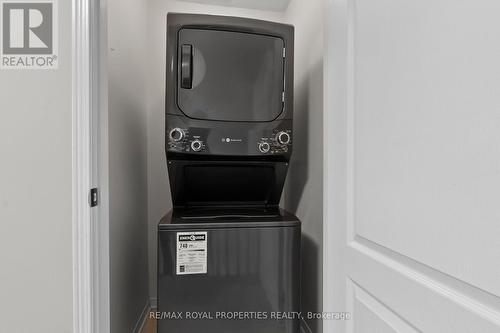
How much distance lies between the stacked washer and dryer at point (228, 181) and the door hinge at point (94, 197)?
36cm

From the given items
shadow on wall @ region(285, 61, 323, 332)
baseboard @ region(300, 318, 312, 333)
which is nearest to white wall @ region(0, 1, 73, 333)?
shadow on wall @ region(285, 61, 323, 332)

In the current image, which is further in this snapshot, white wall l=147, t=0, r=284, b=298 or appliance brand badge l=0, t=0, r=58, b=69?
white wall l=147, t=0, r=284, b=298

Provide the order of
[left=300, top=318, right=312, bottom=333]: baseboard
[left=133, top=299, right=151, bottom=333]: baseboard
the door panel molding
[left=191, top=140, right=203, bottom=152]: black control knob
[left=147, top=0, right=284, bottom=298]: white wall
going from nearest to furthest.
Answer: the door panel molding → [left=191, top=140, right=203, bottom=152]: black control knob → [left=300, top=318, right=312, bottom=333]: baseboard → [left=133, top=299, right=151, bottom=333]: baseboard → [left=147, top=0, right=284, bottom=298]: white wall

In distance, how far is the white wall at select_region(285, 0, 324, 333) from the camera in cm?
167

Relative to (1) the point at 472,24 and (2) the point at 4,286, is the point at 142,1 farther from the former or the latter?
(1) the point at 472,24

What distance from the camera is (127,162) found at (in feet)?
5.60

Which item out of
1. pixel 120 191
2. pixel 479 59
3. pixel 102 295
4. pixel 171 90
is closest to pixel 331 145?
pixel 479 59

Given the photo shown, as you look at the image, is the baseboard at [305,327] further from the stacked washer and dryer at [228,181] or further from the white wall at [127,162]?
the white wall at [127,162]

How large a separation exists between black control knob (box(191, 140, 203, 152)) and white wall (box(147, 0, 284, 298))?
861 millimetres

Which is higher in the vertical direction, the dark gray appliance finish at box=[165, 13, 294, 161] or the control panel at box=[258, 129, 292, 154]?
the dark gray appliance finish at box=[165, 13, 294, 161]

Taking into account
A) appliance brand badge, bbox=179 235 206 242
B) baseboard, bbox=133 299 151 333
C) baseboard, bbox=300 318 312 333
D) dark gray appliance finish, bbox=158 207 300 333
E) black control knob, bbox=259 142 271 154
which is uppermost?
black control knob, bbox=259 142 271 154

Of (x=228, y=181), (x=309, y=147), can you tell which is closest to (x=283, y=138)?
(x=309, y=147)

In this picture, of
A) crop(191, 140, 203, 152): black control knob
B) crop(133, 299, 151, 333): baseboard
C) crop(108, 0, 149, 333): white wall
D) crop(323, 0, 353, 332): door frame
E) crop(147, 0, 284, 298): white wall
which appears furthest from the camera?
crop(147, 0, 284, 298): white wall

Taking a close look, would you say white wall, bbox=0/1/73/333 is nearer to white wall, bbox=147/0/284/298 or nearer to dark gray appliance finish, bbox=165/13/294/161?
dark gray appliance finish, bbox=165/13/294/161
